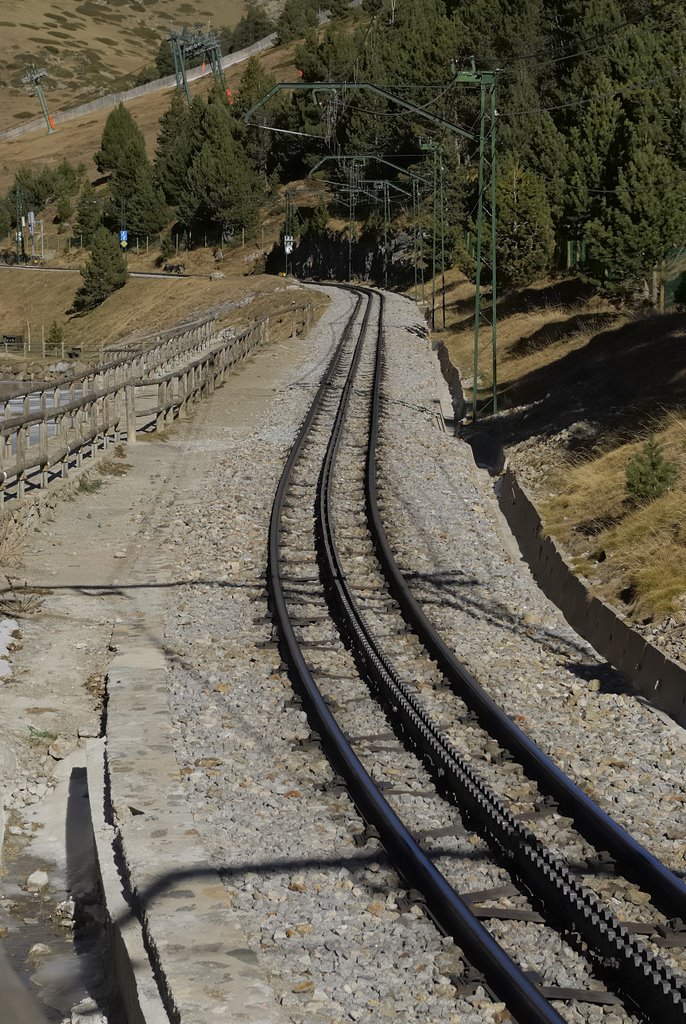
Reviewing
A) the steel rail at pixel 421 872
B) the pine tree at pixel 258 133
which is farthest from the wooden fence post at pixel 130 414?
the pine tree at pixel 258 133

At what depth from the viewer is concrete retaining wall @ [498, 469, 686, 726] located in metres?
11.0

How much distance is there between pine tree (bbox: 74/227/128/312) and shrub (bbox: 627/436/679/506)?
91105mm

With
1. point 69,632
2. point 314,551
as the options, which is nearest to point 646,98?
point 314,551

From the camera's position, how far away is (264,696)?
10.9m

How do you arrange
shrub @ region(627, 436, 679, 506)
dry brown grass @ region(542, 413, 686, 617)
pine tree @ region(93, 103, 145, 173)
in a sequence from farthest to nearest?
pine tree @ region(93, 103, 145, 173) < shrub @ region(627, 436, 679, 506) < dry brown grass @ region(542, 413, 686, 617)

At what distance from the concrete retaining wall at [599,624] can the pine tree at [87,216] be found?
4852 inches

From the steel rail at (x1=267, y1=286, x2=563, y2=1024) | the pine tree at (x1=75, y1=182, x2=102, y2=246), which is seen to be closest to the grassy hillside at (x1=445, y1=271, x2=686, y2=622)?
the steel rail at (x1=267, y1=286, x2=563, y2=1024)

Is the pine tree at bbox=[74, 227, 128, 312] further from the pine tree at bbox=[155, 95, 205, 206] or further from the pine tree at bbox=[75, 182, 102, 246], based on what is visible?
the pine tree at bbox=[75, 182, 102, 246]

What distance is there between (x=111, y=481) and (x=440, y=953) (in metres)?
16.9

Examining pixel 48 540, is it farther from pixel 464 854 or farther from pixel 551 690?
pixel 464 854

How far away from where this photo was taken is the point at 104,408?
24703mm

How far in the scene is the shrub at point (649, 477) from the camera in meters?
17.7

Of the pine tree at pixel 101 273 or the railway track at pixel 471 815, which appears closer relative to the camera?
the railway track at pixel 471 815

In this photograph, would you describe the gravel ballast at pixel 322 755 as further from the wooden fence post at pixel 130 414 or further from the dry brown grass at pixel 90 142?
the dry brown grass at pixel 90 142
